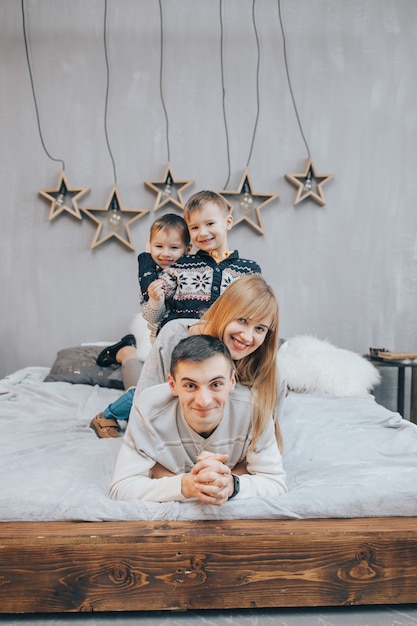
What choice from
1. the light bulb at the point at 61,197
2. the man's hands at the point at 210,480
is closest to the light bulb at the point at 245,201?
the light bulb at the point at 61,197

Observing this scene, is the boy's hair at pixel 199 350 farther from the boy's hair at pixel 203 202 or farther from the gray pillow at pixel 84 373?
the gray pillow at pixel 84 373

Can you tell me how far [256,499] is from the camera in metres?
1.36

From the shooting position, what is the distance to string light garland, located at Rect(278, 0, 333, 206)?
11.5 ft

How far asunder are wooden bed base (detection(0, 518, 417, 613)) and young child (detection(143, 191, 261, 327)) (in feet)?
2.85

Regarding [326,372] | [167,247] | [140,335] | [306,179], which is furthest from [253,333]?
[306,179]

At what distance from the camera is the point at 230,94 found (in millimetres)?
3521

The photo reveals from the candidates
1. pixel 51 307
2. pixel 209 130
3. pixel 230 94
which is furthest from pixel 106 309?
pixel 230 94

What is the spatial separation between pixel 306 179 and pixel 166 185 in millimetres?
873

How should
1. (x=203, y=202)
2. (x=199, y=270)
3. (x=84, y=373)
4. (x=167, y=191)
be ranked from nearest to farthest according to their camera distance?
(x=203, y=202) < (x=199, y=270) < (x=84, y=373) < (x=167, y=191)

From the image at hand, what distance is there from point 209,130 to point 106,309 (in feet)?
4.25

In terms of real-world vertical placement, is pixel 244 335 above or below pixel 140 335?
above

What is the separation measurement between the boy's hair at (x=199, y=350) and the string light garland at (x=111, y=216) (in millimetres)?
2182

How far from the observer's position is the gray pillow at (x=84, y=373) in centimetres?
290

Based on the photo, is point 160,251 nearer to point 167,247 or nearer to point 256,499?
point 167,247
